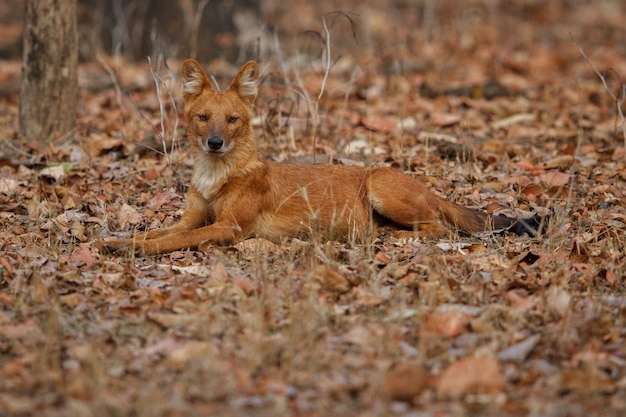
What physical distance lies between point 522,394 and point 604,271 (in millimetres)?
1648

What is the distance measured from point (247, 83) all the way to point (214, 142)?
65cm

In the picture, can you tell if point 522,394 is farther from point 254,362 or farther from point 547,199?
point 547,199

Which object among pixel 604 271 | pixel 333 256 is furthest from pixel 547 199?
pixel 333 256

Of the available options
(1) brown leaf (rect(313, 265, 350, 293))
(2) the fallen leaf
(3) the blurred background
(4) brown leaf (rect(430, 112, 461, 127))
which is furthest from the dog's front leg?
(4) brown leaf (rect(430, 112, 461, 127))

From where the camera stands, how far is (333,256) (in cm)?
547

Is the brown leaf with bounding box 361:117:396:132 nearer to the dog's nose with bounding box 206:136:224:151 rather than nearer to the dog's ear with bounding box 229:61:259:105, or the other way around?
the dog's ear with bounding box 229:61:259:105

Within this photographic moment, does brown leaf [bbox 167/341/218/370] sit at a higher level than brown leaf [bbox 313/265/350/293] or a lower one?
lower

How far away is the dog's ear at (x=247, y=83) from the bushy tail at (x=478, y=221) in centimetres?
175

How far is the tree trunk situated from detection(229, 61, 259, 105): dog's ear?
2.60 meters

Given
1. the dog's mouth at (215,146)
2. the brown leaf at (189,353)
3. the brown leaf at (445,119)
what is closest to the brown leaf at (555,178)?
the brown leaf at (445,119)

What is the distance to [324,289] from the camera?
494 centimetres

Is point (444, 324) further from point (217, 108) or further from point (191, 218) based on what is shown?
point (217, 108)

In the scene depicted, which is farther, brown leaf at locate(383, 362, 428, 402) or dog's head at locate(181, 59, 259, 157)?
dog's head at locate(181, 59, 259, 157)

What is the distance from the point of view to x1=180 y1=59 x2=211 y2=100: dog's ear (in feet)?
21.0
